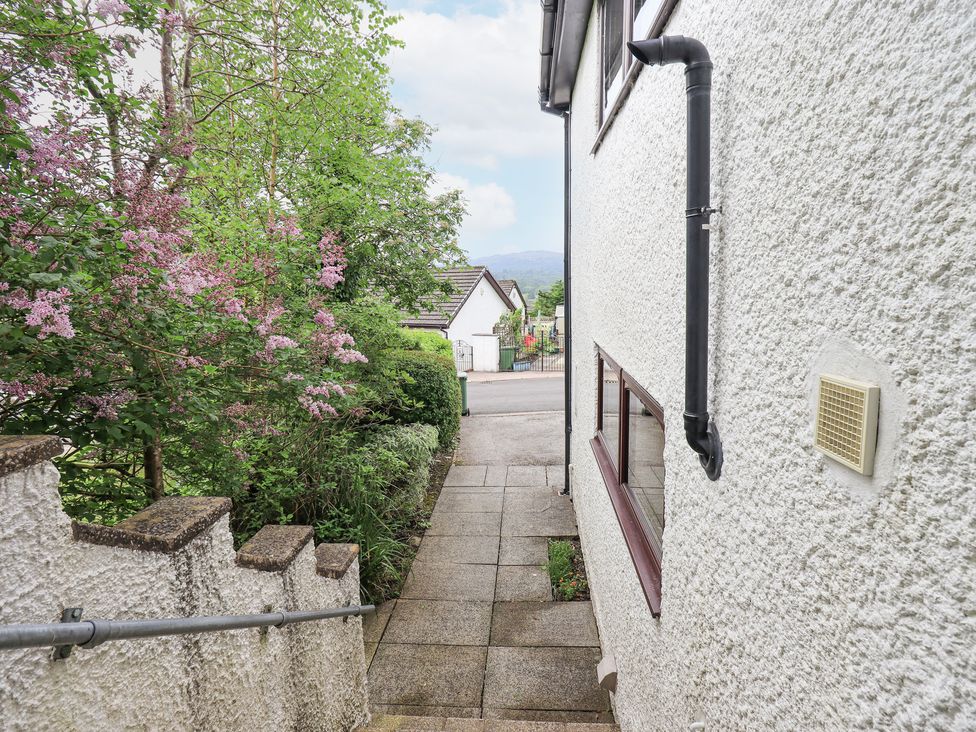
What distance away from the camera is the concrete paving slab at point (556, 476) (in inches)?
314

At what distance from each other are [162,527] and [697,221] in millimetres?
1794

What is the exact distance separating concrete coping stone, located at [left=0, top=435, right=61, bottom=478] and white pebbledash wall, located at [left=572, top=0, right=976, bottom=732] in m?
1.58

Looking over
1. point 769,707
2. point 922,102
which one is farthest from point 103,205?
A: point 769,707

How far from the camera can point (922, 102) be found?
769mm

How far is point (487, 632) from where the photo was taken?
180 inches

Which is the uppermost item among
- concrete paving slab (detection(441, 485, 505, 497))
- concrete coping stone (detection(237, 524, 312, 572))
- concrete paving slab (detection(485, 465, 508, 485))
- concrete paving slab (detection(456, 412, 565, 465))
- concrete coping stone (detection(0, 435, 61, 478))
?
concrete coping stone (detection(0, 435, 61, 478))

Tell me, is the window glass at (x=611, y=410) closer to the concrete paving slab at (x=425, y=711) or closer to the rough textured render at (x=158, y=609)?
the concrete paving slab at (x=425, y=711)

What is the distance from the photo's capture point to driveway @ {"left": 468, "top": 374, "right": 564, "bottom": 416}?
14.3 meters

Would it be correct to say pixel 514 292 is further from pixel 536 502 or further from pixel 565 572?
pixel 565 572

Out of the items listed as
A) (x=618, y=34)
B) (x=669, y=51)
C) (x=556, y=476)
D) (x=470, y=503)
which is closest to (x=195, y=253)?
(x=669, y=51)

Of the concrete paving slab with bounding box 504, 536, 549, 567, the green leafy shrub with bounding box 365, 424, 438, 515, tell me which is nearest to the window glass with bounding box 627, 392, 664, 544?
the concrete paving slab with bounding box 504, 536, 549, 567

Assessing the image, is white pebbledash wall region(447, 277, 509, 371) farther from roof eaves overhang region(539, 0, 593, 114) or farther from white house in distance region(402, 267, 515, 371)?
roof eaves overhang region(539, 0, 593, 114)

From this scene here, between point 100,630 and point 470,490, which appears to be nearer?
point 100,630

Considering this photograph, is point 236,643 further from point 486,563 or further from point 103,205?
point 486,563
